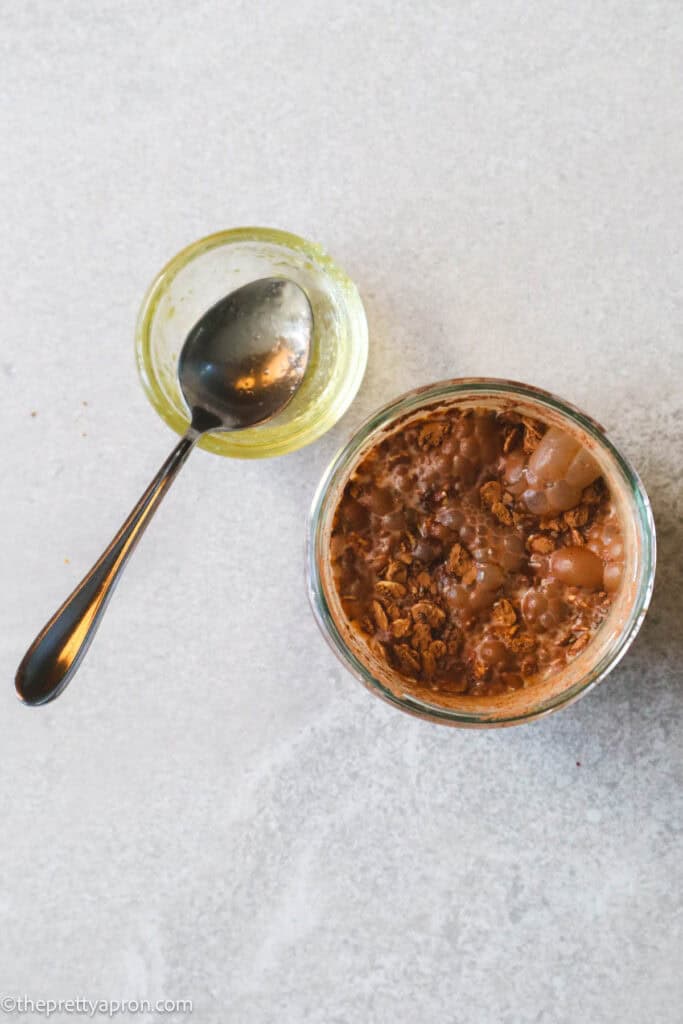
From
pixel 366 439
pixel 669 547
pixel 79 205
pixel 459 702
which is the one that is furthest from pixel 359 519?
pixel 79 205

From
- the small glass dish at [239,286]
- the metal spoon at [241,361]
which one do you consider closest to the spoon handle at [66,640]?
Answer: the metal spoon at [241,361]

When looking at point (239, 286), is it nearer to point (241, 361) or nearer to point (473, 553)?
point (241, 361)

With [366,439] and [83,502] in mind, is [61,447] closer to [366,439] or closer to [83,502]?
[83,502]

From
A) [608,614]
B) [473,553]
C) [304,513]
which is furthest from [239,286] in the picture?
[608,614]

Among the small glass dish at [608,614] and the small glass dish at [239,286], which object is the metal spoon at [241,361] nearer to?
the small glass dish at [239,286]

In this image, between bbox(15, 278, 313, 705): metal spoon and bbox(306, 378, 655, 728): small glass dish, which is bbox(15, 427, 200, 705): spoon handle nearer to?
bbox(15, 278, 313, 705): metal spoon

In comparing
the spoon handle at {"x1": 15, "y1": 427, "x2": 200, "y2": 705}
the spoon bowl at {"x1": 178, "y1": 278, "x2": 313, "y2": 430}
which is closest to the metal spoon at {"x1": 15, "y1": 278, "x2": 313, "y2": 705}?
the spoon bowl at {"x1": 178, "y1": 278, "x2": 313, "y2": 430}
